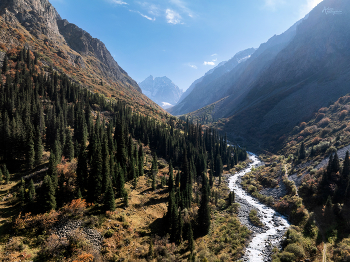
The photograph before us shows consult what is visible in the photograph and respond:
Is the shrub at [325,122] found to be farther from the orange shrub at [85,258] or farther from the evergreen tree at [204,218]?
the orange shrub at [85,258]

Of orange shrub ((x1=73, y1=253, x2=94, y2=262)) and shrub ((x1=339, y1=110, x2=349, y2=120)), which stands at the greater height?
shrub ((x1=339, y1=110, x2=349, y2=120))

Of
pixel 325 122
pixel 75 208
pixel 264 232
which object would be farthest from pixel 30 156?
pixel 325 122

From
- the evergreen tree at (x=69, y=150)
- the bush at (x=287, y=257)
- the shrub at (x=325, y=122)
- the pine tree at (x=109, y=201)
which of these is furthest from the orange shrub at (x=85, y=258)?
the shrub at (x=325, y=122)

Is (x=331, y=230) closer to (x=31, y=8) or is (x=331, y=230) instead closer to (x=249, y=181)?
(x=249, y=181)

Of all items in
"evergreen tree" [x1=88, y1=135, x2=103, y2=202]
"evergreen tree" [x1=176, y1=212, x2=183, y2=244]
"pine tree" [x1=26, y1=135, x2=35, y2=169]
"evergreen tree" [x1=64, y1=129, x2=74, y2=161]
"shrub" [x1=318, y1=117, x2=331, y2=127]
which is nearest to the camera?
Result: "evergreen tree" [x1=176, y1=212, x2=183, y2=244]

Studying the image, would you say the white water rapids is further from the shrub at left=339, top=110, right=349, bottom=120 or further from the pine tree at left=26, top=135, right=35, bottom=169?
the shrub at left=339, top=110, right=349, bottom=120

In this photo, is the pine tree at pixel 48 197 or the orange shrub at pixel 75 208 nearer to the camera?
the pine tree at pixel 48 197

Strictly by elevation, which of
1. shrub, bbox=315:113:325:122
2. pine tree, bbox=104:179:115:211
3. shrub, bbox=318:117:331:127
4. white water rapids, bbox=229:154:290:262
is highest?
shrub, bbox=315:113:325:122

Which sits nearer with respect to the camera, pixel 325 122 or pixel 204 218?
pixel 204 218

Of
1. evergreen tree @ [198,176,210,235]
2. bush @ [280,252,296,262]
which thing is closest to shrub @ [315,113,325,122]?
bush @ [280,252,296,262]

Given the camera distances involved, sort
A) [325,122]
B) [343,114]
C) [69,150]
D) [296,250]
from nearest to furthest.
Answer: [296,250], [69,150], [343,114], [325,122]

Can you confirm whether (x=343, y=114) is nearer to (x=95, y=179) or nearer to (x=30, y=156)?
(x=95, y=179)

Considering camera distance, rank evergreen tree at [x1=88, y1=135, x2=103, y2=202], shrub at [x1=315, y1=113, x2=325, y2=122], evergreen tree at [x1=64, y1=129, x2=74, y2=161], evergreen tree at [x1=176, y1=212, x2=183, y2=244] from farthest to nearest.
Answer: shrub at [x1=315, y1=113, x2=325, y2=122] → evergreen tree at [x1=64, y1=129, x2=74, y2=161] → evergreen tree at [x1=88, y1=135, x2=103, y2=202] → evergreen tree at [x1=176, y1=212, x2=183, y2=244]

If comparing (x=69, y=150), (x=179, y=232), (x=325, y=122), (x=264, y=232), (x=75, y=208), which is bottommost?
(x=264, y=232)
